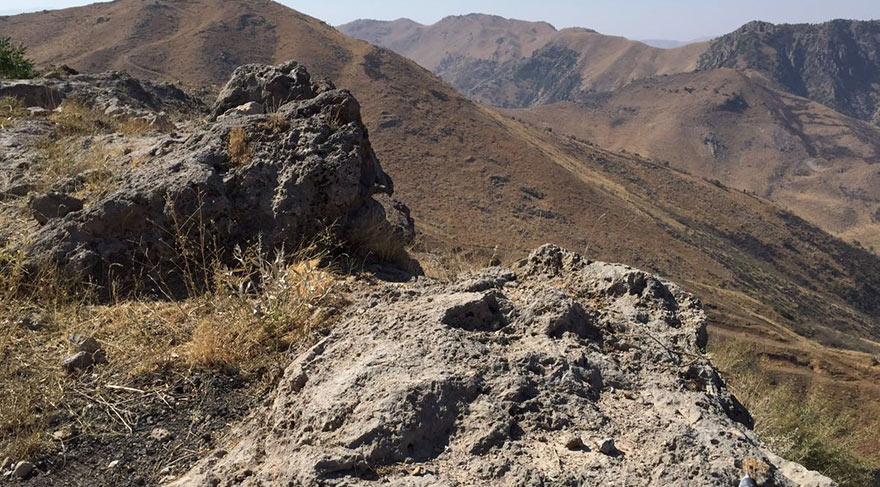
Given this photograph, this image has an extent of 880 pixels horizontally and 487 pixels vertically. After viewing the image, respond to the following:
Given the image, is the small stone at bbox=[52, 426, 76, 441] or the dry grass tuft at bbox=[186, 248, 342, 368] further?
the dry grass tuft at bbox=[186, 248, 342, 368]

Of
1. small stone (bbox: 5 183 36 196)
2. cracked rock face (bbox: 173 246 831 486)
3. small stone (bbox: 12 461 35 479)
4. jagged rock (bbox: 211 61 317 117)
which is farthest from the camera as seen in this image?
jagged rock (bbox: 211 61 317 117)

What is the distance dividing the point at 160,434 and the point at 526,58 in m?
142

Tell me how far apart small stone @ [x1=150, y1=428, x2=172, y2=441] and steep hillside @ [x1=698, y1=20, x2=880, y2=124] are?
107 metres

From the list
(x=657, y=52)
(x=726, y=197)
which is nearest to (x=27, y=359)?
(x=726, y=197)

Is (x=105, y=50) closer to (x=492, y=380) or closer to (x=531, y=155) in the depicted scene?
(x=531, y=155)

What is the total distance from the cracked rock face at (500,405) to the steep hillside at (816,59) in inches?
4195

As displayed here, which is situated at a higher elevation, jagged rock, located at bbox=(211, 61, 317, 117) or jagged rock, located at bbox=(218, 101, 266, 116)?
jagged rock, located at bbox=(211, 61, 317, 117)

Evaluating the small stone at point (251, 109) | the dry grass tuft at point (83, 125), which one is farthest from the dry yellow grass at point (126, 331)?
the dry grass tuft at point (83, 125)

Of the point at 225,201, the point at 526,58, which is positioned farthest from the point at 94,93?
the point at 526,58

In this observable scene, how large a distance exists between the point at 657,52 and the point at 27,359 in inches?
4599

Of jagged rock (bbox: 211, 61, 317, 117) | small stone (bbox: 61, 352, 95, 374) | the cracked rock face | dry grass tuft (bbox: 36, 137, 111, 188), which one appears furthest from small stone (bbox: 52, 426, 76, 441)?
jagged rock (bbox: 211, 61, 317, 117)

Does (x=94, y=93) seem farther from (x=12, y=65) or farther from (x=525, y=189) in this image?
(x=525, y=189)

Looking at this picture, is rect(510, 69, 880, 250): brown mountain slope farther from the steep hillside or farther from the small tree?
the small tree

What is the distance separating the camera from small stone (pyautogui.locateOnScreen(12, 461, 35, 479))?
7.53 ft
